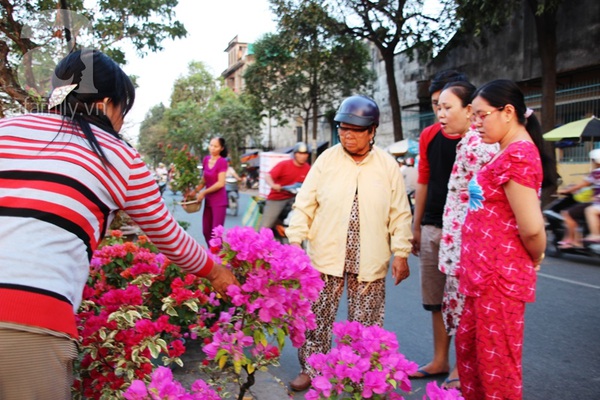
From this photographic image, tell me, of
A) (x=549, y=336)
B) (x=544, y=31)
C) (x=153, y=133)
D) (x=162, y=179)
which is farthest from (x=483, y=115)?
(x=153, y=133)

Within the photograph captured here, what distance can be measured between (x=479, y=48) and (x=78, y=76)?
19.0m

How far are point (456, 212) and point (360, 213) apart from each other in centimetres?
58

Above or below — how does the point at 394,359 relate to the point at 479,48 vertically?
below

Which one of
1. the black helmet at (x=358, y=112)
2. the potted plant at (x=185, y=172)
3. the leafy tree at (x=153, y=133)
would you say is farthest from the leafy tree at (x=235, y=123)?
the black helmet at (x=358, y=112)

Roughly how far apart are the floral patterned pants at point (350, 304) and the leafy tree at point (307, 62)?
1537 centimetres

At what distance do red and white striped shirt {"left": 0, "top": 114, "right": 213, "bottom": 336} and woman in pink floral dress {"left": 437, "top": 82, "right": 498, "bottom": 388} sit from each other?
2049 millimetres

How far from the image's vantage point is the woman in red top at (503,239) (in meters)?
2.29

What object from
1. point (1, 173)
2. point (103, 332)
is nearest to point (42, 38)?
point (103, 332)

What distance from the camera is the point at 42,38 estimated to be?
693cm

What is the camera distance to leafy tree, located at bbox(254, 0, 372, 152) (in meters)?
17.6

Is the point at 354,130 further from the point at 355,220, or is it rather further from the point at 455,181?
the point at 455,181

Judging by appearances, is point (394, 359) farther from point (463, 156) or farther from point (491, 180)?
point (463, 156)

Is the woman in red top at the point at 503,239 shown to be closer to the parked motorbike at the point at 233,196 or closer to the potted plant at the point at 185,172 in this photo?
the potted plant at the point at 185,172

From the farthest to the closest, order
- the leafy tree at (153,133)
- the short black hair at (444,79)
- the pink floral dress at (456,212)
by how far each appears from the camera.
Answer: the leafy tree at (153,133)
the short black hair at (444,79)
the pink floral dress at (456,212)
